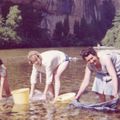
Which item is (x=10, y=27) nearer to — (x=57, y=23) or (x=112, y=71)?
(x=57, y=23)

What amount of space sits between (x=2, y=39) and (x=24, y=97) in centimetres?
3685

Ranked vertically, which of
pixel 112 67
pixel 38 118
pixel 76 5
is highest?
pixel 76 5

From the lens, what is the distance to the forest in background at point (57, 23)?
49263 millimetres

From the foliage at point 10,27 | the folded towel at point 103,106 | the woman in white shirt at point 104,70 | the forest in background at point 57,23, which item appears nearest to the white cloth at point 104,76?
the woman in white shirt at point 104,70

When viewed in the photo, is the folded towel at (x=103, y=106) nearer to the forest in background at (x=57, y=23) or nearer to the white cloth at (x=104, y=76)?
the white cloth at (x=104, y=76)

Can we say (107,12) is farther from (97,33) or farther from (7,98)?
(7,98)

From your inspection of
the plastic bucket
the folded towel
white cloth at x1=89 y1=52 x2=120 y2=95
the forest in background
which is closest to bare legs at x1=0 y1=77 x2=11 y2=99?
the plastic bucket

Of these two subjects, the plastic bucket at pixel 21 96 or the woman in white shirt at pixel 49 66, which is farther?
the plastic bucket at pixel 21 96

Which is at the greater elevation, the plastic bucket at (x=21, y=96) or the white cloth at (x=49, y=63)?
the white cloth at (x=49, y=63)

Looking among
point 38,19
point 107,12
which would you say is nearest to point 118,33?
point 38,19

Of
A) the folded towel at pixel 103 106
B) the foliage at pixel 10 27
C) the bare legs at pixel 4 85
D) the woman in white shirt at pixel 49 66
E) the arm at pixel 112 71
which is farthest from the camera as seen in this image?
the foliage at pixel 10 27

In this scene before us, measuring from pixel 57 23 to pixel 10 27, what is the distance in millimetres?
19273

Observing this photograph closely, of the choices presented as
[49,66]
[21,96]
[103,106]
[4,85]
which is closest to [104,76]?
[103,106]

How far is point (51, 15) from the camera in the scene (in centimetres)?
6662
